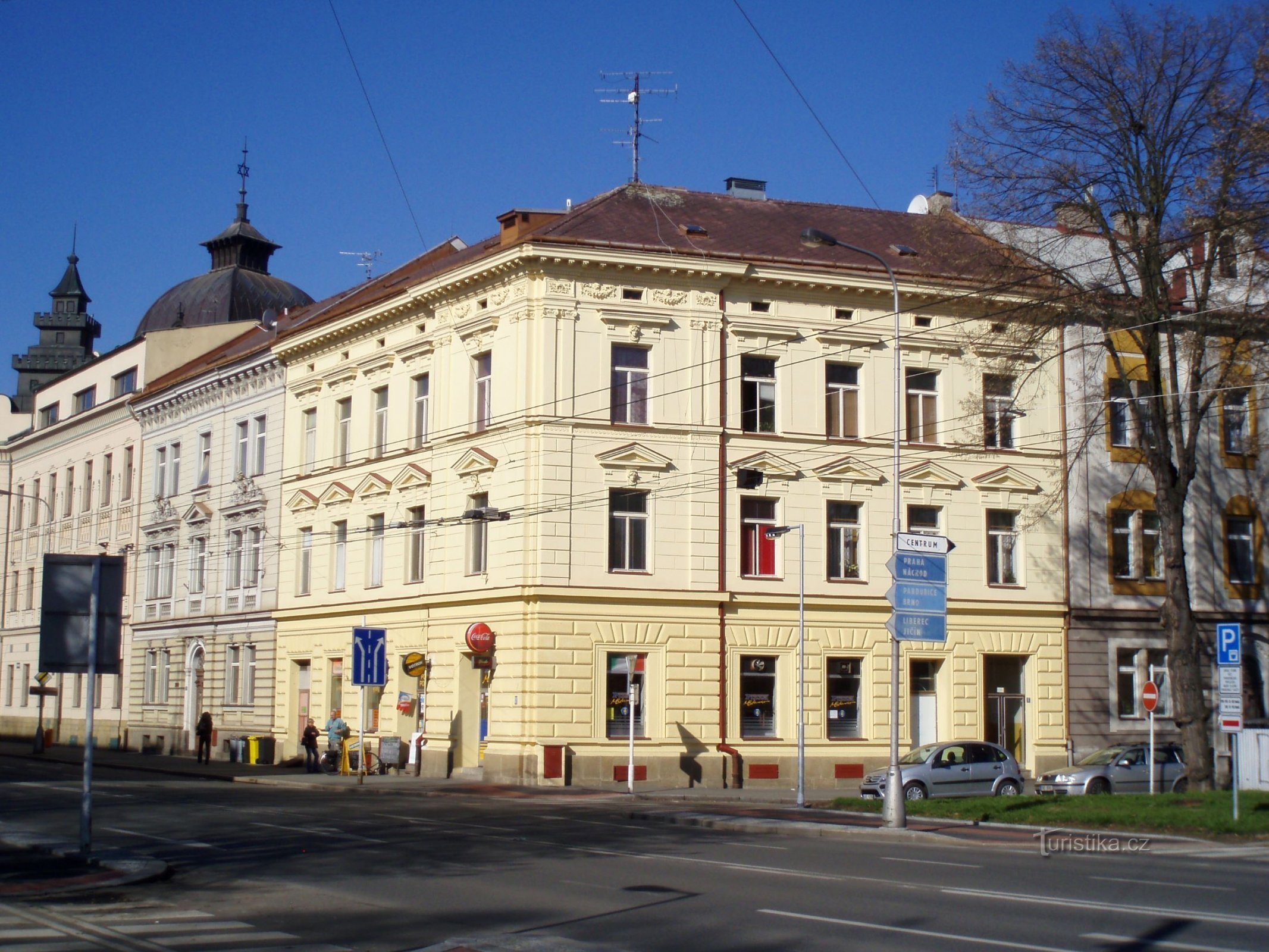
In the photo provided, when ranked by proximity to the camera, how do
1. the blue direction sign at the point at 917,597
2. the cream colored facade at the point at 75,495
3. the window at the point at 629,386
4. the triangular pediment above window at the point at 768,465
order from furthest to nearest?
the cream colored facade at the point at 75,495
the triangular pediment above window at the point at 768,465
the window at the point at 629,386
the blue direction sign at the point at 917,597

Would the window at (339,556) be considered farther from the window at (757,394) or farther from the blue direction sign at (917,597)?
the blue direction sign at (917,597)

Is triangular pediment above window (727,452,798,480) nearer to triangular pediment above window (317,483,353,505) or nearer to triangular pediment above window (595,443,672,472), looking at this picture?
triangular pediment above window (595,443,672,472)

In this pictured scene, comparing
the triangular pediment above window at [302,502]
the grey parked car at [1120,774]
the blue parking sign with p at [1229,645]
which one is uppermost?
the triangular pediment above window at [302,502]

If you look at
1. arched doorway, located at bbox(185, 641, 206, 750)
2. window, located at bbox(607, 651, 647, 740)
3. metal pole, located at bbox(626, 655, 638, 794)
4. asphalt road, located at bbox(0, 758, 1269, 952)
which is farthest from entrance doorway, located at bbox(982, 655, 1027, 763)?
arched doorway, located at bbox(185, 641, 206, 750)

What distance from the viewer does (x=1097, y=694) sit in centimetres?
3975

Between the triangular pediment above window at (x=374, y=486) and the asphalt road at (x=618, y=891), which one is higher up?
the triangular pediment above window at (x=374, y=486)

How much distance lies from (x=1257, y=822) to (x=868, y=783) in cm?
949

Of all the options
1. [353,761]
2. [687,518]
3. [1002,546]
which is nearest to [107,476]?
[353,761]

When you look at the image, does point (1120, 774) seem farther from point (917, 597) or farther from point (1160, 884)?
point (1160, 884)

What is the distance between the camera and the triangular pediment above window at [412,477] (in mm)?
39656

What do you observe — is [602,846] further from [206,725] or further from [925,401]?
[206,725]

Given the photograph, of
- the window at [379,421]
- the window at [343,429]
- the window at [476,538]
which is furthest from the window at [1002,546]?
the window at [343,429]

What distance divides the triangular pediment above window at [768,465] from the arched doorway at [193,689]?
24780 mm

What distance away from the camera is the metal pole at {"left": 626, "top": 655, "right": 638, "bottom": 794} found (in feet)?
109
